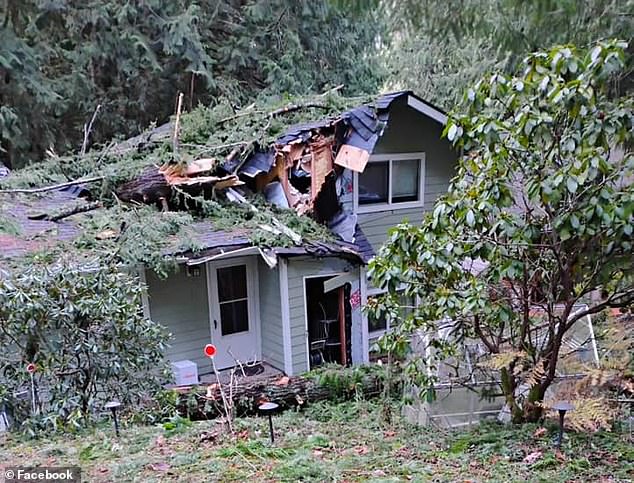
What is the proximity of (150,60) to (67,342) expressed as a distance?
36.8ft

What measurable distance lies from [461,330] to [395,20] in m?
4.15

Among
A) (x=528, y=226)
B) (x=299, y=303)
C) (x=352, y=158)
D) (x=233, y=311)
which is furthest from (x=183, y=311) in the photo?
(x=528, y=226)

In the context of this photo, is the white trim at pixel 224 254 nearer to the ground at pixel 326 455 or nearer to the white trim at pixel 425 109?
the ground at pixel 326 455

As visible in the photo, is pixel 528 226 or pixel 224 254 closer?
Answer: pixel 528 226

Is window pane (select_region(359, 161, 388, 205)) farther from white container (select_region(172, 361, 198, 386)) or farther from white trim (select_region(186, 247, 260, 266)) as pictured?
white container (select_region(172, 361, 198, 386))

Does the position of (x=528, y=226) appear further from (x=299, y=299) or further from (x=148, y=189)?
(x=148, y=189)

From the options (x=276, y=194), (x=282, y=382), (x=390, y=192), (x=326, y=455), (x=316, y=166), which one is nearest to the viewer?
(x=326, y=455)

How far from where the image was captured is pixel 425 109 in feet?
33.8

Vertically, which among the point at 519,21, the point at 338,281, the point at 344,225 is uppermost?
the point at 519,21

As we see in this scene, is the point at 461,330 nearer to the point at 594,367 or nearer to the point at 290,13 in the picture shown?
the point at 594,367

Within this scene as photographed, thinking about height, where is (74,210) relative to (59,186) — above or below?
below

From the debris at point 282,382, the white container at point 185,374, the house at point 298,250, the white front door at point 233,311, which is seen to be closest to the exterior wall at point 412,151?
the house at point 298,250

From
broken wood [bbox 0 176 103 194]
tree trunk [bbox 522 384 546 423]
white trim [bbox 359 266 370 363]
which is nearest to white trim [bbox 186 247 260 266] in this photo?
white trim [bbox 359 266 370 363]

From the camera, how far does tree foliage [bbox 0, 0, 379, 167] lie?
1396cm
